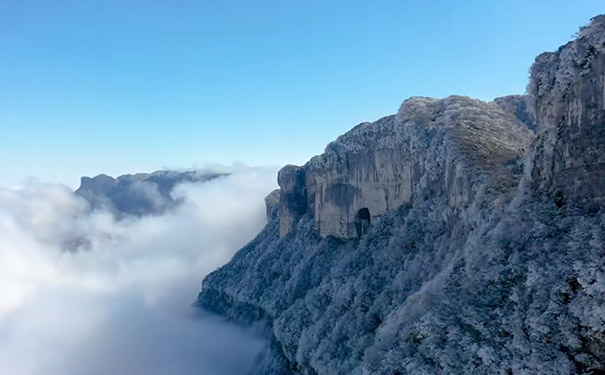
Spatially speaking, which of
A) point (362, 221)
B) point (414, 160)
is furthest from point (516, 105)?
point (362, 221)

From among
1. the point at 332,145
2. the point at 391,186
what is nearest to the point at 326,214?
the point at 332,145

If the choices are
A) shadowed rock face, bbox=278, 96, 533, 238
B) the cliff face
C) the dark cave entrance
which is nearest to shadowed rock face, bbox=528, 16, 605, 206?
the cliff face

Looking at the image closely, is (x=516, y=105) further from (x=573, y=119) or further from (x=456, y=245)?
(x=573, y=119)

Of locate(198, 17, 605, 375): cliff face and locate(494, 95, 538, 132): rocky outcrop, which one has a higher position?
locate(494, 95, 538, 132): rocky outcrop

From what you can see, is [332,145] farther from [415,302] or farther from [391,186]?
[415,302]

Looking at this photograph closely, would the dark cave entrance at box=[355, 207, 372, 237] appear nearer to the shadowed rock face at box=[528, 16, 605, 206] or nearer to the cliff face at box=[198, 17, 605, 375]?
the cliff face at box=[198, 17, 605, 375]

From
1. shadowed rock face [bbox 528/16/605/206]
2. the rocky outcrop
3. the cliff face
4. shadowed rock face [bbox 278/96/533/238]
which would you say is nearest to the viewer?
the cliff face

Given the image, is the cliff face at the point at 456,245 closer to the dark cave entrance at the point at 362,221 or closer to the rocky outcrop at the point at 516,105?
the dark cave entrance at the point at 362,221
